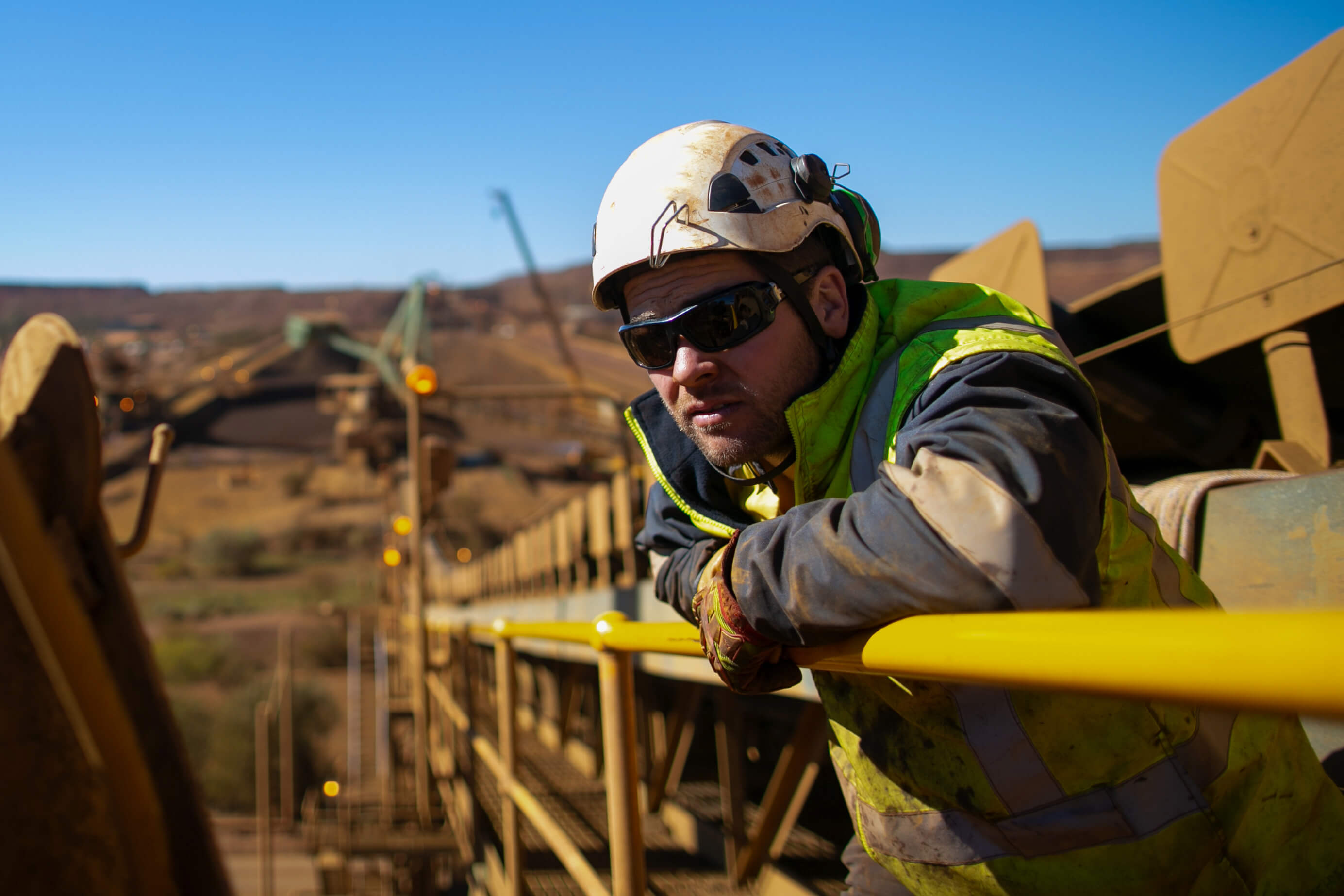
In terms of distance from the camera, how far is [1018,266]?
4340 mm

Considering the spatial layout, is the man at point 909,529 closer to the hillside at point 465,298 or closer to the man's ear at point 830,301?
the man's ear at point 830,301

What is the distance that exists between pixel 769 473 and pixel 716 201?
0.51 metres

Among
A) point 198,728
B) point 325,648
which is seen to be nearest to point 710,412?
point 198,728

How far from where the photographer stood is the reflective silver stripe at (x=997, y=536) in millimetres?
1095

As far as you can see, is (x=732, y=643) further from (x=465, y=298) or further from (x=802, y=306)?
(x=465, y=298)

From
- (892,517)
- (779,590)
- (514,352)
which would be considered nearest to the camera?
(892,517)

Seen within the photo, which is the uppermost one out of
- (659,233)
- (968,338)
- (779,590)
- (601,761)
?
(659,233)

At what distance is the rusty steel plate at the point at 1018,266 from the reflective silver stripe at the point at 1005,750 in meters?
2.98

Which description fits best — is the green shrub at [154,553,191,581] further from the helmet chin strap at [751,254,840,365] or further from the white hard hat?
the helmet chin strap at [751,254,840,365]

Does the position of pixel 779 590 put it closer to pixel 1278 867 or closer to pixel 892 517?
pixel 892 517

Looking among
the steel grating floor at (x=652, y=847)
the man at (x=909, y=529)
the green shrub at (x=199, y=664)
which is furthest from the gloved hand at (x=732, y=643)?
the green shrub at (x=199, y=664)

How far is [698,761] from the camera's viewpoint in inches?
379

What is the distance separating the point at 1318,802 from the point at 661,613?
11.4 feet

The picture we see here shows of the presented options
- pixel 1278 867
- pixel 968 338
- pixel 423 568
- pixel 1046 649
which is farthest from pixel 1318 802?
pixel 423 568
